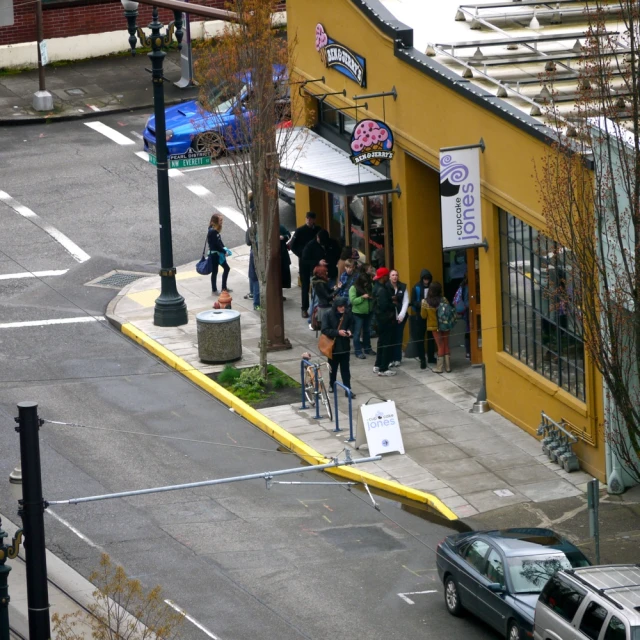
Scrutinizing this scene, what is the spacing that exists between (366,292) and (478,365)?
231 centimetres

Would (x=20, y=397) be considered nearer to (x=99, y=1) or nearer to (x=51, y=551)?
(x=51, y=551)

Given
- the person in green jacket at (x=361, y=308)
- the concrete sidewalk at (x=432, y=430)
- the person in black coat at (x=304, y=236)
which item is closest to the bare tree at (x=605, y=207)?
the concrete sidewalk at (x=432, y=430)

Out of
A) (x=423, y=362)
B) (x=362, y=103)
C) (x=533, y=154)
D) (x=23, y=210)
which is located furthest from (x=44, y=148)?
(x=533, y=154)

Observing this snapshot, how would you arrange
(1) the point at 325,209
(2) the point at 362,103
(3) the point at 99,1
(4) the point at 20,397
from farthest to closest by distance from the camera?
(3) the point at 99,1, (1) the point at 325,209, (2) the point at 362,103, (4) the point at 20,397

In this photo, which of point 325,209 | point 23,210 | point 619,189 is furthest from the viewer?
point 23,210

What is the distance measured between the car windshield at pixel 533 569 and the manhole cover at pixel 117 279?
14.9 m

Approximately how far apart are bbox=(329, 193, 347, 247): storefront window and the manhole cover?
12.7ft

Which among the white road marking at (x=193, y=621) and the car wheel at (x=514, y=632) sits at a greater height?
the car wheel at (x=514, y=632)

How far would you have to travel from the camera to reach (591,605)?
15.2 metres

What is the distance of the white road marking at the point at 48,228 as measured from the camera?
3156cm

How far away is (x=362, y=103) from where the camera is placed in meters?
27.3

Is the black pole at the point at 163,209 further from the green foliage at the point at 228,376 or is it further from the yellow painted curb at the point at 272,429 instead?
the green foliage at the point at 228,376

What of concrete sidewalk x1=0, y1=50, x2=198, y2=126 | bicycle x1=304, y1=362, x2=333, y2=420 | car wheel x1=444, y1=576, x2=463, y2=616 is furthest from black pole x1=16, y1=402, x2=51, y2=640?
concrete sidewalk x1=0, y1=50, x2=198, y2=126

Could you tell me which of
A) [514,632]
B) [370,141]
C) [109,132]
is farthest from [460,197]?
[109,132]
